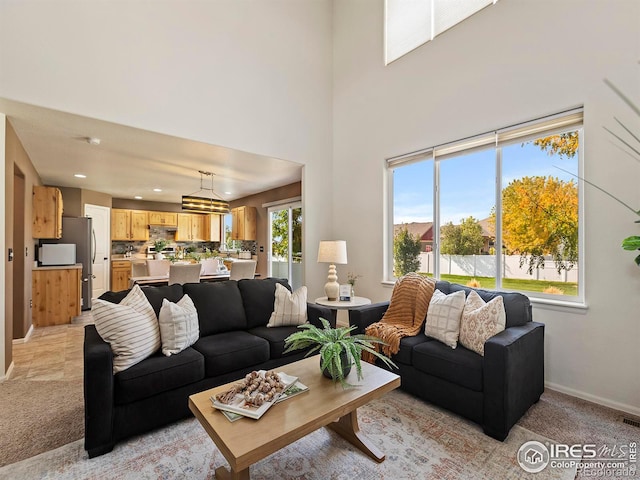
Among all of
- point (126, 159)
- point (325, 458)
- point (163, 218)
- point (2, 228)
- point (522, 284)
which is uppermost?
point (126, 159)

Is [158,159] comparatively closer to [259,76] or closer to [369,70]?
[259,76]

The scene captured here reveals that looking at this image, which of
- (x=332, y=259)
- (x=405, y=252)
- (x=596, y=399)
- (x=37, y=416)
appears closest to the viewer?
(x=37, y=416)

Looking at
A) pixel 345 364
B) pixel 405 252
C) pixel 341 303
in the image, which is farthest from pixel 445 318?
pixel 405 252

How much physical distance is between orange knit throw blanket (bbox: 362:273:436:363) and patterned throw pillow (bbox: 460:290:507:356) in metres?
0.46

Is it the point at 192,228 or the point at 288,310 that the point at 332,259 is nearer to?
the point at 288,310

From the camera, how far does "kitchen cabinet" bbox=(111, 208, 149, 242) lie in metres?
7.64

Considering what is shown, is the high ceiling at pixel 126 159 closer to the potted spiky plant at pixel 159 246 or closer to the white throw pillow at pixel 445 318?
the potted spiky plant at pixel 159 246

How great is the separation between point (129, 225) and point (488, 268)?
8135 millimetres

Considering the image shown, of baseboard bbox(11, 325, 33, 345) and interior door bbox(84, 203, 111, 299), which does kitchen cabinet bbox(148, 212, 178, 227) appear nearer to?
interior door bbox(84, 203, 111, 299)

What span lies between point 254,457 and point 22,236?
4447 millimetres

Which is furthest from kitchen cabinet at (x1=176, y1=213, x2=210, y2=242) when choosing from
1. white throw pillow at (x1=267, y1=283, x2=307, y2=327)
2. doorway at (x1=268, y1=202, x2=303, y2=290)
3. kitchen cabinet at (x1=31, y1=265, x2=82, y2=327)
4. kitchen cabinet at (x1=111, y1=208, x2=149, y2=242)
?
white throw pillow at (x1=267, y1=283, x2=307, y2=327)

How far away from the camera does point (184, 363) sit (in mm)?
2158

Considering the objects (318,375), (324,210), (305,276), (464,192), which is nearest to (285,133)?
(324,210)

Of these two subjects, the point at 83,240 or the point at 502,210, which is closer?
the point at 502,210
